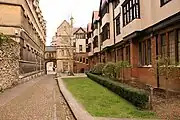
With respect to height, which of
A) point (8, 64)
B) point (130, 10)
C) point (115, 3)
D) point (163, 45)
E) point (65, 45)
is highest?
point (115, 3)

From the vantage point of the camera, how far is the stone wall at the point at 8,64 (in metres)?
19.4

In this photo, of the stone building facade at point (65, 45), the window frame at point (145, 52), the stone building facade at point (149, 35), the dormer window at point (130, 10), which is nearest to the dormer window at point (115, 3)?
the stone building facade at point (149, 35)

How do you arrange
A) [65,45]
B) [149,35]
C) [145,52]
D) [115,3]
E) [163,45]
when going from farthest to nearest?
[65,45] < [115,3] < [145,52] < [149,35] < [163,45]

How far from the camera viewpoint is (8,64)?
21625 mm

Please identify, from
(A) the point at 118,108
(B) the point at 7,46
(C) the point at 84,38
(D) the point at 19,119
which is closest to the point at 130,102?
(A) the point at 118,108

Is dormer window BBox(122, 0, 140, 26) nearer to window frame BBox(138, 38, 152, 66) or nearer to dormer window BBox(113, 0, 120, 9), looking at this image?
window frame BBox(138, 38, 152, 66)

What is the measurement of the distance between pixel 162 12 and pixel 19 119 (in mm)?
10347

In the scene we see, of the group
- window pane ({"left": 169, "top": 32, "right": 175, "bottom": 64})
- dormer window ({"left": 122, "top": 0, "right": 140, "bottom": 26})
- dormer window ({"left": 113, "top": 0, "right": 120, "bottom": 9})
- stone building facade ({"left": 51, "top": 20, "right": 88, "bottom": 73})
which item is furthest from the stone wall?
stone building facade ({"left": 51, "top": 20, "right": 88, "bottom": 73})

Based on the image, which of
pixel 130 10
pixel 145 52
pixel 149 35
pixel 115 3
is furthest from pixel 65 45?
pixel 149 35

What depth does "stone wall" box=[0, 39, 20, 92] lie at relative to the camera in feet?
63.5

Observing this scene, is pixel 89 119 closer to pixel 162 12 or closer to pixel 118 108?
pixel 118 108

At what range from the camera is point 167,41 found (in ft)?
53.3

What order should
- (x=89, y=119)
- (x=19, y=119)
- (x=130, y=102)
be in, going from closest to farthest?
1. (x=89, y=119)
2. (x=19, y=119)
3. (x=130, y=102)

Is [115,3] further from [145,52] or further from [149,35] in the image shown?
[149,35]
